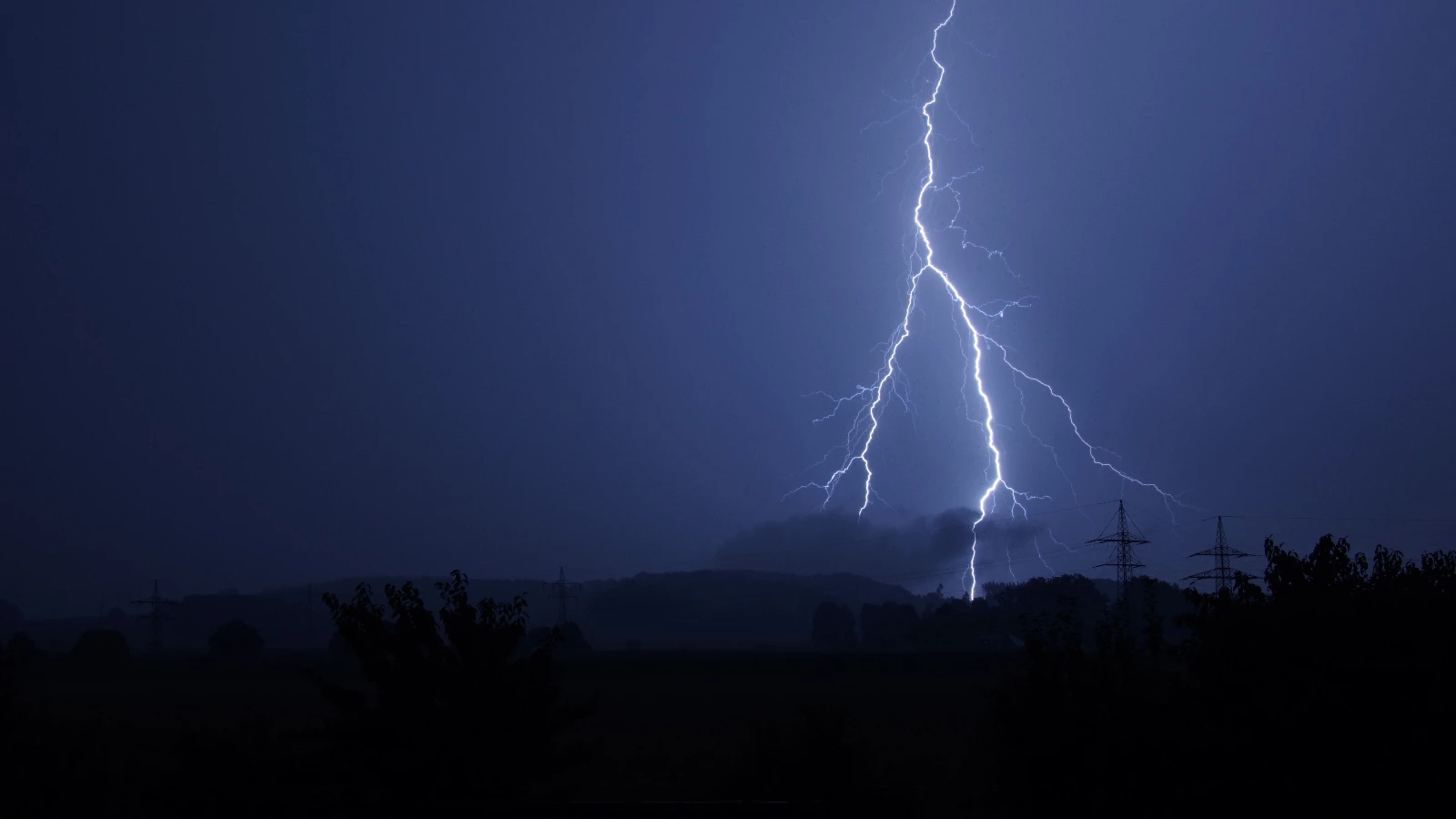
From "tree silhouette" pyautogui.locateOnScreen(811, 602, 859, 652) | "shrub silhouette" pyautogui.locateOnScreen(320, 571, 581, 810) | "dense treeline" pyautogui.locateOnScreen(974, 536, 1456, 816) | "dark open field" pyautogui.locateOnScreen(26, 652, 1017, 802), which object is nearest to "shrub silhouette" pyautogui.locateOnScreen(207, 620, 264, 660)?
"dark open field" pyautogui.locateOnScreen(26, 652, 1017, 802)

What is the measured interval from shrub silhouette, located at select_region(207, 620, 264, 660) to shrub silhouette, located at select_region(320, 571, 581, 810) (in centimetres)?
4945

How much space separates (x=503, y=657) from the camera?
472 inches

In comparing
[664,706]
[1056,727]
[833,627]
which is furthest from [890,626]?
[1056,727]

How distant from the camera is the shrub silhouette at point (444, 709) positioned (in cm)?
1070

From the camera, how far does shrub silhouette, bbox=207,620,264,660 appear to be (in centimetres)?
5531

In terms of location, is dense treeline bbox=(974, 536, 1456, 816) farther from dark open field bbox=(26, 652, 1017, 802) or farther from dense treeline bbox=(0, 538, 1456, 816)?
dark open field bbox=(26, 652, 1017, 802)

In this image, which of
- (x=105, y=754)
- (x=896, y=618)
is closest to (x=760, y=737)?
(x=105, y=754)

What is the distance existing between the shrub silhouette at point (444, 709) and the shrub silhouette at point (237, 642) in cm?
4945

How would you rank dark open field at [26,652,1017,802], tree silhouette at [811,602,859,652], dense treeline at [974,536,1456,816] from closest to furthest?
dense treeline at [974,536,1456,816]
dark open field at [26,652,1017,802]
tree silhouette at [811,602,859,652]

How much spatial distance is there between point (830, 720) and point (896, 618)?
5326 centimetres

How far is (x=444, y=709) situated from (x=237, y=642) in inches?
2078

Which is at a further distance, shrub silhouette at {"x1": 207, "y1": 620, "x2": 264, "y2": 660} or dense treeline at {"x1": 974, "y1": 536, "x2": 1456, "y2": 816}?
shrub silhouette at {"x1": 207, "y1": 620, "x2": 264, "y2": 660}

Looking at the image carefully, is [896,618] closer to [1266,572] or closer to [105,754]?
[105,754]

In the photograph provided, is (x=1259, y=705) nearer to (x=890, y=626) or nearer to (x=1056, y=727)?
(x=1056, y=727)
